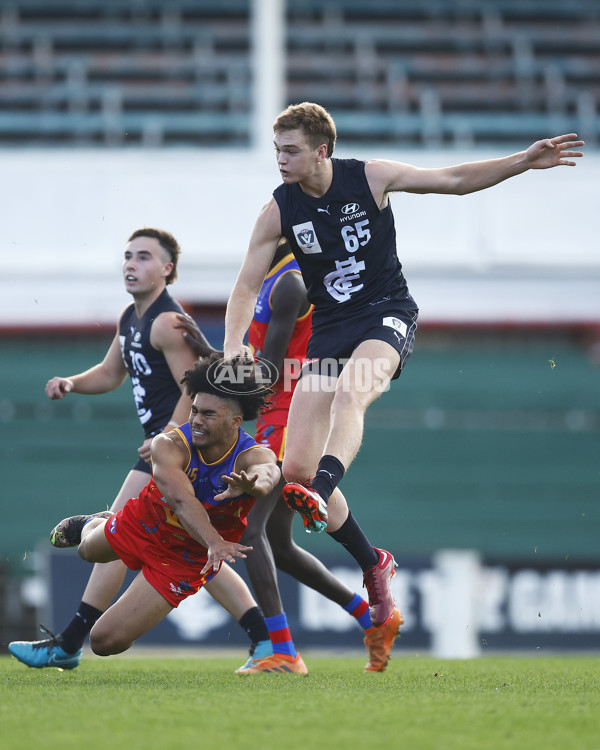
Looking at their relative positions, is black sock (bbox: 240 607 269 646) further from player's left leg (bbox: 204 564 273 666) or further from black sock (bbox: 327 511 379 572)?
black sock (bbox: 327 511 379 572)

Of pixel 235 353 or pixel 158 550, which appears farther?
pixel 158 550

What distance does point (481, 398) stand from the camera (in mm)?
14633

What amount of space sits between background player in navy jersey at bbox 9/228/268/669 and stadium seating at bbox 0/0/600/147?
1102 centimetres

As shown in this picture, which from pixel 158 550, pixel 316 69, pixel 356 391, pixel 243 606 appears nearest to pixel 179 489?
pixel 158 550

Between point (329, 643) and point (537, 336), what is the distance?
23.4 ft

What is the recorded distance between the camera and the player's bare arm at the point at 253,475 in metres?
3.97

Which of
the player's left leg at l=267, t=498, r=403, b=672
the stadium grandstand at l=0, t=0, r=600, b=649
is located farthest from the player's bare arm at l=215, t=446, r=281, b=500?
the stadium grandstand at l=0, t=0, r=600, b=649

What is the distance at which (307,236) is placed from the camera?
14.9ft

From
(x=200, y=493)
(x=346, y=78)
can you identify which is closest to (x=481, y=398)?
(x=346, y=78)

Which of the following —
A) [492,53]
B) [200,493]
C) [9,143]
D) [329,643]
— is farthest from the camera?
[492,53]

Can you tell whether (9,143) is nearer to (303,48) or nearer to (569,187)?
(303,48)

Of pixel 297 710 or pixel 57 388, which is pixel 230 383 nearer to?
pixel 57 388

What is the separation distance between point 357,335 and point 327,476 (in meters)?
0.71

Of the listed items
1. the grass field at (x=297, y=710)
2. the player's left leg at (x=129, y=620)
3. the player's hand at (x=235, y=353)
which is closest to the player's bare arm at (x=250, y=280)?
the player's hand at (x=235, y=353)
